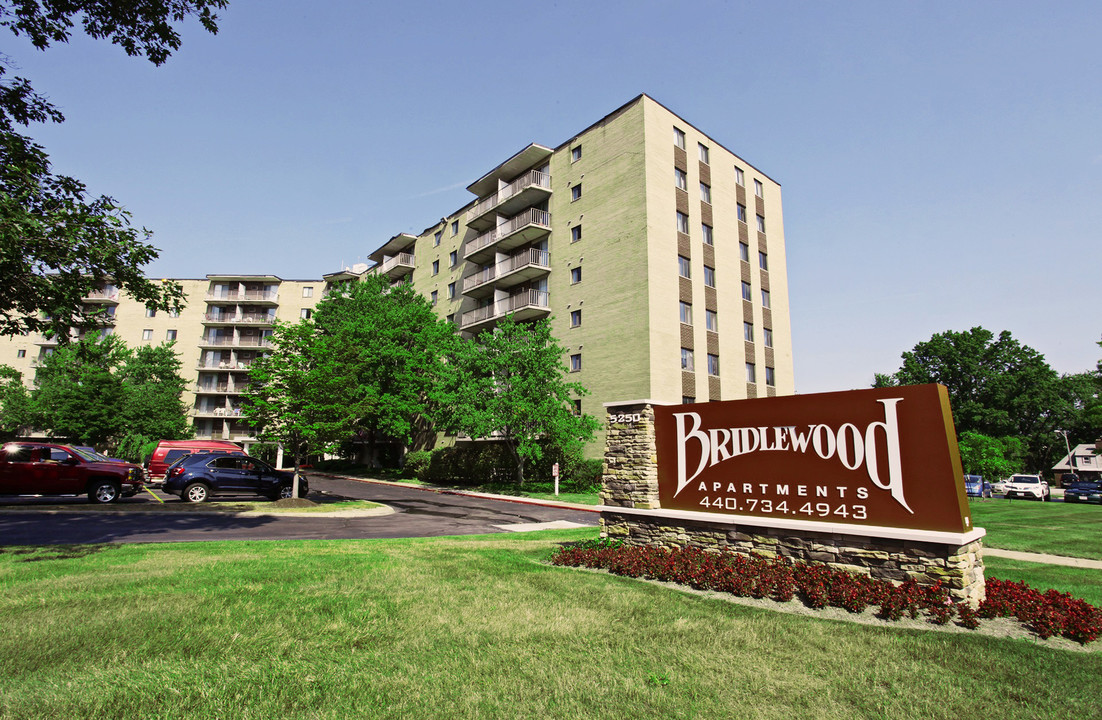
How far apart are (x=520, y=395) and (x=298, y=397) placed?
38.8 feet

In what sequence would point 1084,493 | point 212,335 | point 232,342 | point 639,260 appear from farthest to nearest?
point 212,335, point 232,342, point 1084,493, point 639,260

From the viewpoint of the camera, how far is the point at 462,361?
105 feet

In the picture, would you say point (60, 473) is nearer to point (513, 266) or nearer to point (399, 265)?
point (513, 266)

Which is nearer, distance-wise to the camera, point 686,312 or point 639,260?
point 639,260

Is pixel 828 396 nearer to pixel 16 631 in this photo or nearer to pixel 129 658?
pixel 129 658

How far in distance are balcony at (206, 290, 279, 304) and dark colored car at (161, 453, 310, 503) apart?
54298 mm

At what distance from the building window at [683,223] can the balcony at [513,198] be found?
9.44 metres

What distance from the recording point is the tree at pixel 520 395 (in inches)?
1123

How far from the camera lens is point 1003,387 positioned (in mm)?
71812

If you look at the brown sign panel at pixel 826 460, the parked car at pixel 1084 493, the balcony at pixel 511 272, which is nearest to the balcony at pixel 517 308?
the balcony at pixel 511 272

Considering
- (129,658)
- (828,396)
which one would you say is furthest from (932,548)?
(129,658)

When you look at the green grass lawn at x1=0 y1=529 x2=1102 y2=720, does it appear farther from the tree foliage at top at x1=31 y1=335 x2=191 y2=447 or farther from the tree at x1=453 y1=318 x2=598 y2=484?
the tree foliage at top at x1=31 y1=335 x2=191 y2=447

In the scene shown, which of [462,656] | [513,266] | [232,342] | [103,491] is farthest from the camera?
[232,342]

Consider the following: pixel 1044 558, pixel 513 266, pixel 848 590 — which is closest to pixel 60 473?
pixel 848 590
